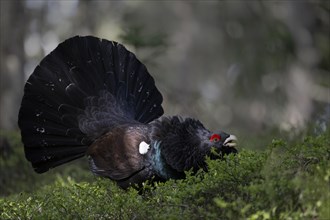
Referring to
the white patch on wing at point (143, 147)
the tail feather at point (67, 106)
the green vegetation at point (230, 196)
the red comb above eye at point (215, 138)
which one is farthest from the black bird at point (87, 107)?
the green vegetation at point (230, 196)

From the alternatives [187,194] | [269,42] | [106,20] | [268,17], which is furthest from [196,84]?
[187,194]

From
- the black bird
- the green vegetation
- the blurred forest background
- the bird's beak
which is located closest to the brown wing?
the black bird

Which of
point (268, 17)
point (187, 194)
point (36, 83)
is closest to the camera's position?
point (187, 194)

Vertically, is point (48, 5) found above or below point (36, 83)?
above

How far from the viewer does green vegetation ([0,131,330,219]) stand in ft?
14.4

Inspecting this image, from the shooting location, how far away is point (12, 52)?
1722 centimetres

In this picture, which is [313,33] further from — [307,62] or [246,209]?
[246,209]

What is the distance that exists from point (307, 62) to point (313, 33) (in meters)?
0.96

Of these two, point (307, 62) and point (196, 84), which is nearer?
point (307, 62)

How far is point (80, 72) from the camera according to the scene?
8.05 m

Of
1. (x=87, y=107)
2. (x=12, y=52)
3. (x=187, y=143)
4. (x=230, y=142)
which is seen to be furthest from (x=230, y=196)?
(x=12, y=52)

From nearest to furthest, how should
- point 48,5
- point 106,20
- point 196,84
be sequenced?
1. point 48,5
2. point 106,20
3. point 196,84

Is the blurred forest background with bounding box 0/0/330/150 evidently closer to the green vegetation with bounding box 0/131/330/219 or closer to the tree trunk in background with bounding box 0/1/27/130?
the tree trunk in background with bounding box 0/1/27/130

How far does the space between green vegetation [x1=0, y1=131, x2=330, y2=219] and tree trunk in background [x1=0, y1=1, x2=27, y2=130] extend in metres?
10.5
